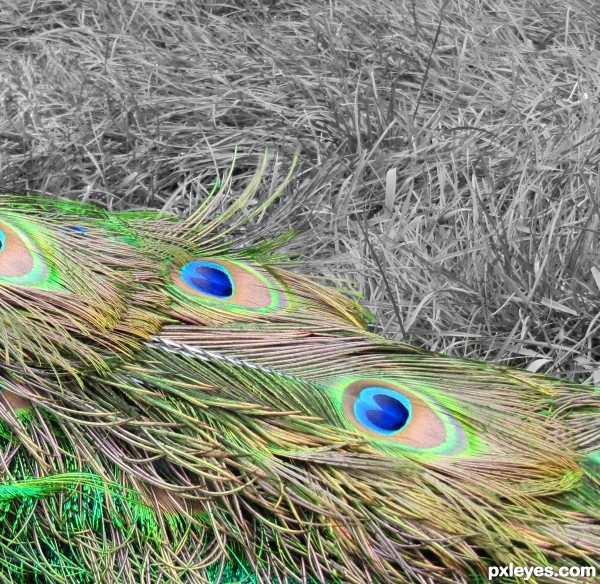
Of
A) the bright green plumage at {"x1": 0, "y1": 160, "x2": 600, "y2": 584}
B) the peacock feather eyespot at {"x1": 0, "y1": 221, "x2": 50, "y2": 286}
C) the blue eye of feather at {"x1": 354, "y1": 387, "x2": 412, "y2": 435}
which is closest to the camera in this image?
the bright green plumage at {"x1": 0, "y1": 160, "x2": 600, "y2": 584}

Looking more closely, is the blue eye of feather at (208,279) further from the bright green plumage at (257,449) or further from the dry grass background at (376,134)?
the dry grass background at (376,134)

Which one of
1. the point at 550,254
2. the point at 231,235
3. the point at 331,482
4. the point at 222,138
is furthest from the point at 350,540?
the point at 222,138

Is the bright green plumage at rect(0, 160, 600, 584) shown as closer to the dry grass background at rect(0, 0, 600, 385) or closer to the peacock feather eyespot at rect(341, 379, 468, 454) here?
the peacock feather eyespot at rect(341, 379, 468, 454)

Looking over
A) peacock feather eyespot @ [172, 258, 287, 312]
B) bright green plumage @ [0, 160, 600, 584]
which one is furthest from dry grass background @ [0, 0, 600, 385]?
bright green plumage @ [0, 160, 600, 584]

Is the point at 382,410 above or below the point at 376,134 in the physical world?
below

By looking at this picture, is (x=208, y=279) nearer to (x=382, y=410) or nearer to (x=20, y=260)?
(x=20, y=260)

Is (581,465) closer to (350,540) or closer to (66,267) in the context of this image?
(350,540)

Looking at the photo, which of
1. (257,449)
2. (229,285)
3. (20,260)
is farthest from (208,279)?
(257,449)
